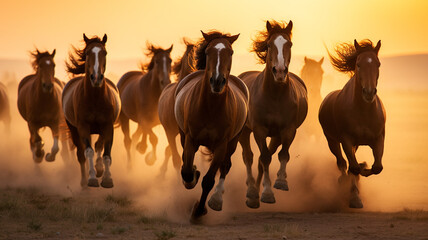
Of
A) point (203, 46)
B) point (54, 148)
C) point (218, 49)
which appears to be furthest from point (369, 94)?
point (54, 148)

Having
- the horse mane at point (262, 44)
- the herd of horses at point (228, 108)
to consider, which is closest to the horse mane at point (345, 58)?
the herd of horses at point (228, 108)

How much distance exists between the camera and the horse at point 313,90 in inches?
781

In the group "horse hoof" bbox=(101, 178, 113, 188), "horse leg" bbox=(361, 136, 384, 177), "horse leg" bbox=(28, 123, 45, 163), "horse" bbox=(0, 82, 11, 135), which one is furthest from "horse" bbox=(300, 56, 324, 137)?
"horse" bbox=(0, 82, 11, 135)

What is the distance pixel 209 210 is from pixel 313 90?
893cm

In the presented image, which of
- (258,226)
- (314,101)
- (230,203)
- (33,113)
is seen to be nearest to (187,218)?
(258,226)

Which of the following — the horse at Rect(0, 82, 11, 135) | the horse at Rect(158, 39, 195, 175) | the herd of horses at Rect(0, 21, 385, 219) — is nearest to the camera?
the herd of horses at Rect(0, 21, 385, 219)

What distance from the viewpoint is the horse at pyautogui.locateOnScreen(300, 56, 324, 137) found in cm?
1983

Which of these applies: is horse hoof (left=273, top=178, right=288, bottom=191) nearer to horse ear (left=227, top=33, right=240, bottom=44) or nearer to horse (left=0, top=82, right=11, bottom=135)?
horse ear (left=227, top=33, right=240, bottom=44)

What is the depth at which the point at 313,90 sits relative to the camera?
65.2 ft

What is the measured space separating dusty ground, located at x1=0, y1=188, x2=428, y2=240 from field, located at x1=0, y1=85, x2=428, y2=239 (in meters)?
0.02

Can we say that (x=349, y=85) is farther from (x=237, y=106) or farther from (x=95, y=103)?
(x=95, y=103)

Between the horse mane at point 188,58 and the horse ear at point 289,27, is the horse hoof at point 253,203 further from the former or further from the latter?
the horse mane at point 188,58

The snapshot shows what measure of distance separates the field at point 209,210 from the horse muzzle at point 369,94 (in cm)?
195

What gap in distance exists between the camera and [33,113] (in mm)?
15938
